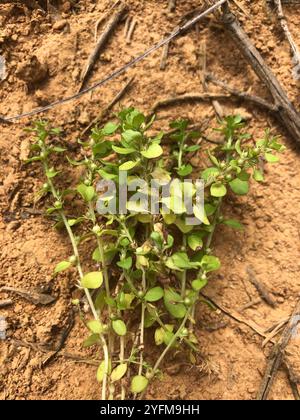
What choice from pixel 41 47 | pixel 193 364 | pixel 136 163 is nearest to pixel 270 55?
pixel 136 163

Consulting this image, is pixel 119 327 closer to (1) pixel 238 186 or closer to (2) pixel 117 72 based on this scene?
(1) pixel 238 186

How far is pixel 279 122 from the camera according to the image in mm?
1936

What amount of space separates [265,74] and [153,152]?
64cm

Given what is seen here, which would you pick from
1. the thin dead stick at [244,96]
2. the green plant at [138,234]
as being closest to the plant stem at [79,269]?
the green plant at [138,234]

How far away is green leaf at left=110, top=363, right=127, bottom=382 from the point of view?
59.8 inches

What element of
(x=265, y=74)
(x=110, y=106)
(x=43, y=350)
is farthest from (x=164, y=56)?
(x=43, y=350)

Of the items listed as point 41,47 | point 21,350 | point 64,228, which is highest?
point 41,47

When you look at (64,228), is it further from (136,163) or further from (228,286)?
(228,286)

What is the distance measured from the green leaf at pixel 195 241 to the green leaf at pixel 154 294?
0.65 feet

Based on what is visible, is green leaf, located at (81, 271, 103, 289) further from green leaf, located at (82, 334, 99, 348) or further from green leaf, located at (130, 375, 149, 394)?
green leaf, located at (130, 375, 149, 394)

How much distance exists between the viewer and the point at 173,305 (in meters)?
1.63

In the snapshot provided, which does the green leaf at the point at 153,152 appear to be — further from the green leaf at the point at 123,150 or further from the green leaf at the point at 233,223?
the green leaf at the point at 233,223
